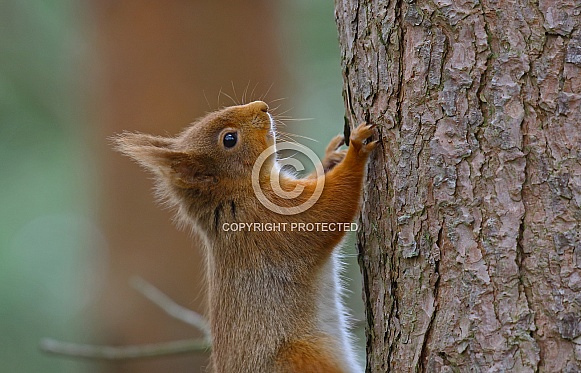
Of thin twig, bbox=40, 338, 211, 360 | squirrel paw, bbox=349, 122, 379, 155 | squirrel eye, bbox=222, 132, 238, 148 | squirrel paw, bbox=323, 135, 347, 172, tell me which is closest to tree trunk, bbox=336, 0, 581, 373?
squirrel paw, bbox=349, 122, 379, 155

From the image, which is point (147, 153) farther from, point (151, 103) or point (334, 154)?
point (151, 103)

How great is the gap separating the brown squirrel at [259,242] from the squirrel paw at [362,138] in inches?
2.4

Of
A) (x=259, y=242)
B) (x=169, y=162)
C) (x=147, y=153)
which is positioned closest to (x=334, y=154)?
(x=259, y=242)

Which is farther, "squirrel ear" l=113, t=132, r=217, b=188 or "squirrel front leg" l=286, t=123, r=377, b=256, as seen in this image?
"squirrel ear" l=113, t=132, r=217, b=188

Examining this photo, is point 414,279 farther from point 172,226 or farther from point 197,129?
point 172,226

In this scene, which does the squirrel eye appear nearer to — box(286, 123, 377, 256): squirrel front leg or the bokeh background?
box(286, 123, 377, 256): squirrel front leg

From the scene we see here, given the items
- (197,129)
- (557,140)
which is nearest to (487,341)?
(557,140)

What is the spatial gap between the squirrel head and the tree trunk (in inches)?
42.3

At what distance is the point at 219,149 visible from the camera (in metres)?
3.69

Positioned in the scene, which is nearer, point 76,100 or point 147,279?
point 147,279

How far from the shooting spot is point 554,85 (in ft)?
7.25

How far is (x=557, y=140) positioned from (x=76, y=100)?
6.85 m

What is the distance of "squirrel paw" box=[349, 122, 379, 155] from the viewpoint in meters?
2.78

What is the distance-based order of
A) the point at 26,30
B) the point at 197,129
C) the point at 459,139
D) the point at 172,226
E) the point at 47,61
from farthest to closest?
the point at 47,61
the point at 26,30
the point at 172,226
the point at 197,129
the point at 459,139
